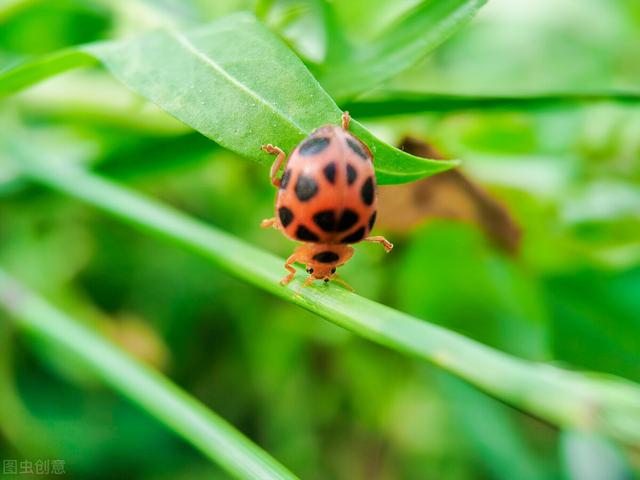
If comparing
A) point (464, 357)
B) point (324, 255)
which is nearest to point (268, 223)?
point (324, 255)

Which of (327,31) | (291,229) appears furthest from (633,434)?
(327,31)

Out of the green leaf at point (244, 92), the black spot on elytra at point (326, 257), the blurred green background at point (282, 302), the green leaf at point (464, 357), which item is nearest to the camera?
the green leaf at point (464, 357)

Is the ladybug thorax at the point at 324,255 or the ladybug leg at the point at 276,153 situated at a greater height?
the ladybug leg at the point at 276,153

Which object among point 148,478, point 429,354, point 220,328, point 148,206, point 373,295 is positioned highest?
point 429,354

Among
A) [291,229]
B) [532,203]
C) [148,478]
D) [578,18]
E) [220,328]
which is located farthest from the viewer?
[578,18]

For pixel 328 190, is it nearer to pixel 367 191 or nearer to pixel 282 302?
pixel 367 191

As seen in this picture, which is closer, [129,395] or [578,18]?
[129,395]

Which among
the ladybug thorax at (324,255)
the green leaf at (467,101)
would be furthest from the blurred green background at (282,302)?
the ladybug thorax at (324,255)

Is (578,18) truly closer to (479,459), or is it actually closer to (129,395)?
(479,459)

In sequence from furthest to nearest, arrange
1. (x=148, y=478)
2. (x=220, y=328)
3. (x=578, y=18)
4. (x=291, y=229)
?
(x=578, y=18) → (x=220, y=328) → (x=148, y=478) → (x=291, y=229)

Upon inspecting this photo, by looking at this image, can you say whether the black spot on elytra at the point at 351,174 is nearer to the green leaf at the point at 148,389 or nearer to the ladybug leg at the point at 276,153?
the ladybug leg at the point at 276,153
